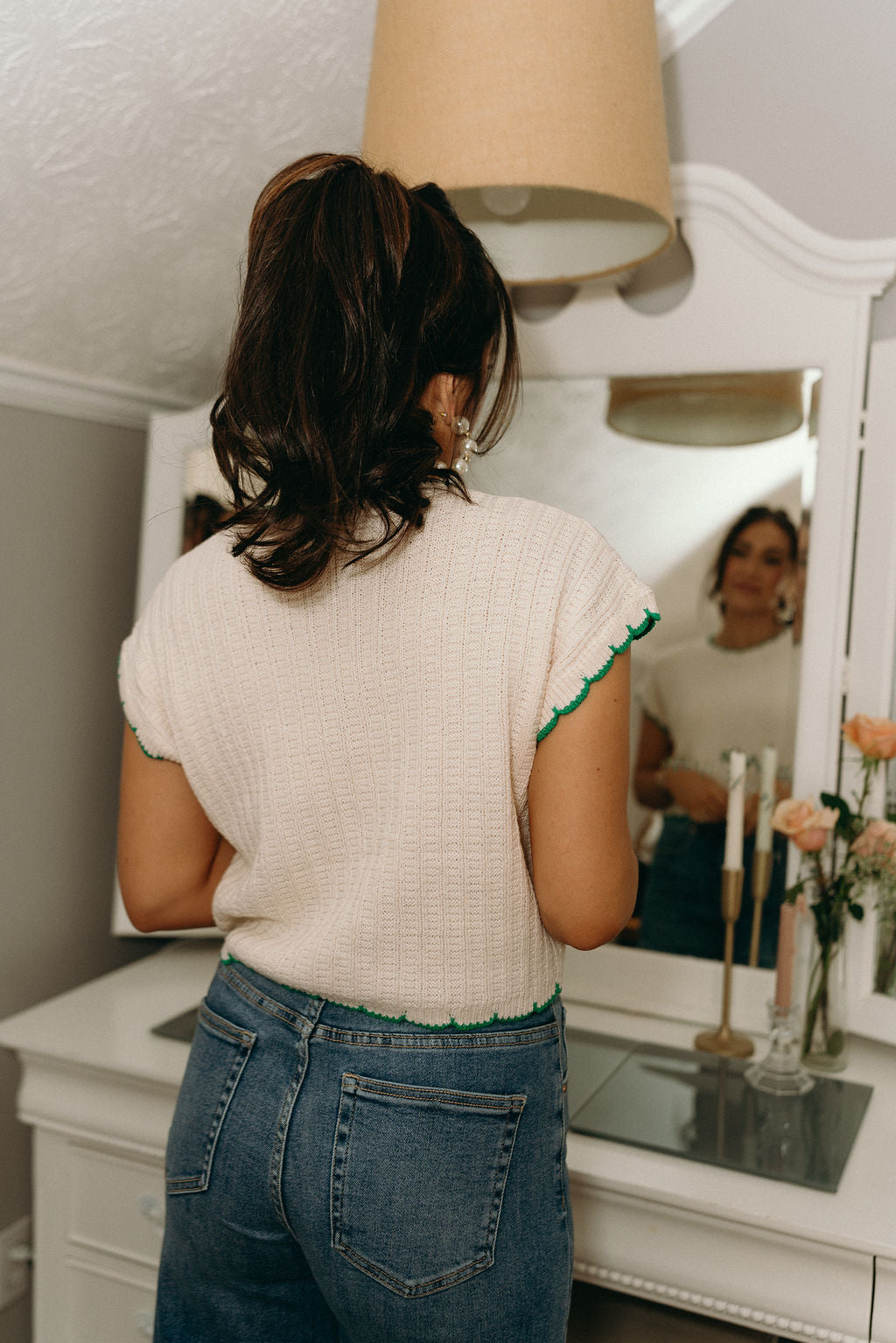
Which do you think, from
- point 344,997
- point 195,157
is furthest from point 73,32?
point 344,997

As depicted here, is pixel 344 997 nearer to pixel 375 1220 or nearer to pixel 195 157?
Result: pixel 375 1220

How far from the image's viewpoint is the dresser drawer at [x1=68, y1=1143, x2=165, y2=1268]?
1.39m

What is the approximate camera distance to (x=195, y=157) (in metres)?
1.42

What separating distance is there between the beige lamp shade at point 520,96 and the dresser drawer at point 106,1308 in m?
1.35

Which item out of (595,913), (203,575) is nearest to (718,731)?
(595,913)

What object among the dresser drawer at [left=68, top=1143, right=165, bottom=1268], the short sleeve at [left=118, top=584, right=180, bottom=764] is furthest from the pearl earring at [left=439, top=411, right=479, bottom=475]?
the dresser drawer at [left=68, top=1143, right=165, bottom=1268]

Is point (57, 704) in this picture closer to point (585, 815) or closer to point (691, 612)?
point (691, 612)

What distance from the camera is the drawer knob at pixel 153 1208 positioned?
138 cm

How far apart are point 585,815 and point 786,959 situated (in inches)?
25.9

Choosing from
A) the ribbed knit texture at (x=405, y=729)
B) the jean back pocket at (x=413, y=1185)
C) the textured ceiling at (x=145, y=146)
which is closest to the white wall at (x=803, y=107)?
the textured ceiling at (x=145, y=146)

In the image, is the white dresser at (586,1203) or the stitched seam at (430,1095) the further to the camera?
the white dresser at (586,1203)

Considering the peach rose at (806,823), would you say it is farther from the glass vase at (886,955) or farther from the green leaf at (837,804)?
the glass vase at (886,955)

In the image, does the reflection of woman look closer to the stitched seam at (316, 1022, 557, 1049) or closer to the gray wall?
the stitched seam at (316, 1022, 557, 1049)

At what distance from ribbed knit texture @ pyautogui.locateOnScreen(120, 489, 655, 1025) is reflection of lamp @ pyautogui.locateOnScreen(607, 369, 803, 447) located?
2.38ft
